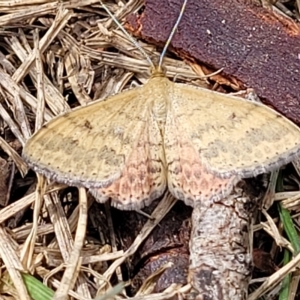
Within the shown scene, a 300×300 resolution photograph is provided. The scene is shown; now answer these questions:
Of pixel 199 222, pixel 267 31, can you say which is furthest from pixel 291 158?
pixel 267 31

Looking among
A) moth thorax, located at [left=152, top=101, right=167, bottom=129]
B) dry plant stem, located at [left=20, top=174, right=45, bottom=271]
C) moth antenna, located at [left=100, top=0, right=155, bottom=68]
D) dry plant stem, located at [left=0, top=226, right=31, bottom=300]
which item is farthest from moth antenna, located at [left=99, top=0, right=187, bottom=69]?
dry plant stem, located at [left=0, top=226, right=31, bottom=300]

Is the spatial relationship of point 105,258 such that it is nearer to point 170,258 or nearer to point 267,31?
point 170,258

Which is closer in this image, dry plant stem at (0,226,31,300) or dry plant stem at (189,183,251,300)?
dry plant stem at (189,183,251,300)

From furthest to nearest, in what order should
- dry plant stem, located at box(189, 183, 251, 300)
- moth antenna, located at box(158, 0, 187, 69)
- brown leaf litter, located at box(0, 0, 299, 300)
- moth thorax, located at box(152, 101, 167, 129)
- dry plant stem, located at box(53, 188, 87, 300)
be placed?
moth antenna, located at box(158, 0, 187, 69)
moth thorax, located at box(152, 101, 167, 129)
brown leaf litter, located at box(0, 0, 299, 300)
dry plant stem, located at box(53, 188, 87, 300)
dry plant stem, located at box(189, 183, 251, 300)

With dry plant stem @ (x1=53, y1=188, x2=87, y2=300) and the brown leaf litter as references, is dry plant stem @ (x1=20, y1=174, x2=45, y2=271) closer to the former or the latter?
the brown leaf litter

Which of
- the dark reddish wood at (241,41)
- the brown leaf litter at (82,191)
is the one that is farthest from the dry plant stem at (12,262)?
the dark reddish wood at (241,41)

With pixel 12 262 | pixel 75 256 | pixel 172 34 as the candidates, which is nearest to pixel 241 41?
pixel 172 34

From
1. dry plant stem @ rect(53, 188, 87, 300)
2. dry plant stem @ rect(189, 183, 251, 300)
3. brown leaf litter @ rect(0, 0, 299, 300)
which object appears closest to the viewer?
dry plant stem @ rect(189, 183, 251, 300)
